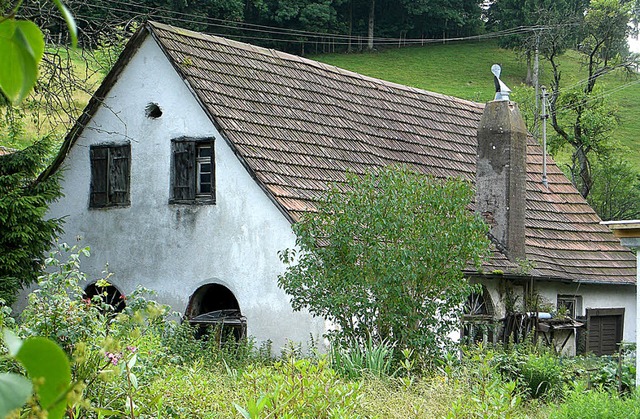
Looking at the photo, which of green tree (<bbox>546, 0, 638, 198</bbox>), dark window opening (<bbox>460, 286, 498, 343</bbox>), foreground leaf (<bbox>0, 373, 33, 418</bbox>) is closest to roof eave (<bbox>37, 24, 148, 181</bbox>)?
dark window opening (<bbox>460, 286, 498, 343</bbox>)

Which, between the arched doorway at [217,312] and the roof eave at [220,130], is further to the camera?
the arched doorway at [217,312]

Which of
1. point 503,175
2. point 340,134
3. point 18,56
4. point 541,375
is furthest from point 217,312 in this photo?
point 18,56

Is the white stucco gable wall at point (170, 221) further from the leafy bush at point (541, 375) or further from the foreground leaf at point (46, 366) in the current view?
the foreground leaf at point (46, 366)

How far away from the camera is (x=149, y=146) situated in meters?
16.8

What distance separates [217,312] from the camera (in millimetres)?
15844

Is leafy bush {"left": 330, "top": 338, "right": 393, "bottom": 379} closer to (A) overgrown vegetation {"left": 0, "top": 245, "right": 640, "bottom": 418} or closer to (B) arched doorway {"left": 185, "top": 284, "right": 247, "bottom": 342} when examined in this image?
(A) overgrown vegetation {"left": 0, "top": 245, "right": 640, "bottom": 418}

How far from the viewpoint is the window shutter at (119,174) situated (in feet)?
56.1

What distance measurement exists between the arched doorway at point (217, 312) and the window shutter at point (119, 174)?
92.5 inches

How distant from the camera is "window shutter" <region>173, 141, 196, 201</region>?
16.2 meters

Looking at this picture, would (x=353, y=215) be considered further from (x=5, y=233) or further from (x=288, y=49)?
(x=288, y=49)

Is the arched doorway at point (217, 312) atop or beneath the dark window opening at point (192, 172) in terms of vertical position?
beneath

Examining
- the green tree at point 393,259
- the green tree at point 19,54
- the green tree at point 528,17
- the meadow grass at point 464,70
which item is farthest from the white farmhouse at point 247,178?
the meadow grass at point 464,70

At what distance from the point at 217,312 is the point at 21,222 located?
3.60 metres

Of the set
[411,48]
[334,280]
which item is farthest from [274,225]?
[411,48]
